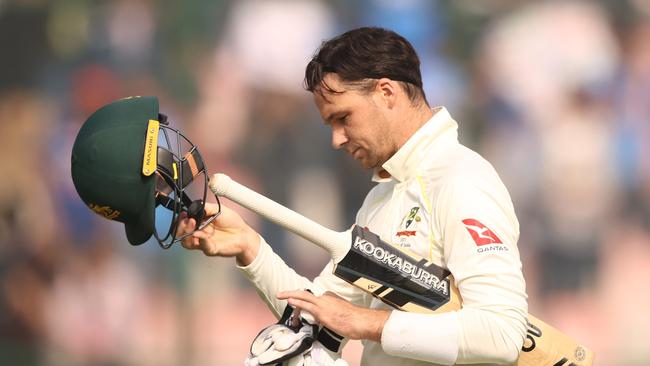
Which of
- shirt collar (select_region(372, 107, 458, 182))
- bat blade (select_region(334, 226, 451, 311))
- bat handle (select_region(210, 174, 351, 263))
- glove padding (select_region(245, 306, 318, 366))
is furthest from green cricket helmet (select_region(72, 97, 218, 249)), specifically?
shirt collar (select_region(372, 107, 458, 182))

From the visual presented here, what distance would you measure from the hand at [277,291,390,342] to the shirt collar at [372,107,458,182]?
1.67ft

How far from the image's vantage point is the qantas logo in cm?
312

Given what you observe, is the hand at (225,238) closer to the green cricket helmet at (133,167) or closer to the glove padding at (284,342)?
the green cricket helmet at (133,167)

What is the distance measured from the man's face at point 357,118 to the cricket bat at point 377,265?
412mm

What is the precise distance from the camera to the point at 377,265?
10.6ft

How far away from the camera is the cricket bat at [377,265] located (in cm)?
321

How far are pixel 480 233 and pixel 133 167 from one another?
38.3 inches

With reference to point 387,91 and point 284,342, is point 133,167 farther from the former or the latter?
point 387,91

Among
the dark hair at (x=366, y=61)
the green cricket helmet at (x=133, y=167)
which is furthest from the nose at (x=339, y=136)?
the green cricket helmet at (x=133, y=167)

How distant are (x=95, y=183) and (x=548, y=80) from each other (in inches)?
197

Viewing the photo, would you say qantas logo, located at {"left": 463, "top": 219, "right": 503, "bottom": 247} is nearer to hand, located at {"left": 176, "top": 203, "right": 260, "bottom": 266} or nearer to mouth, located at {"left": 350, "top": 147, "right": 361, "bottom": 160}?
mouth, located at {"left": 350, "top": 147, "right": 361, "bottom": 160}

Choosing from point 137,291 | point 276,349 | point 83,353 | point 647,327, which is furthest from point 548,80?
point 276,349

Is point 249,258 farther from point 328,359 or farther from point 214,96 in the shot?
point 214,96

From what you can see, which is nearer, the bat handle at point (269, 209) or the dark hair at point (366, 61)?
the bat handle at point (269, 209)
